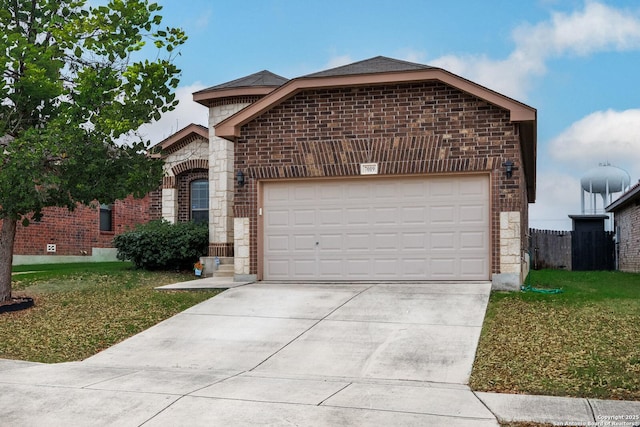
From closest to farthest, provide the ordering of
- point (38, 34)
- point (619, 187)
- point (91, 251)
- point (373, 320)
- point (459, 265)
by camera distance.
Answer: point (373, 320), point (38, 34), point (459, 265), point (91, 251), point (619, 187)

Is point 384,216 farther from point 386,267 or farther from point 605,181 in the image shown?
point 605,181

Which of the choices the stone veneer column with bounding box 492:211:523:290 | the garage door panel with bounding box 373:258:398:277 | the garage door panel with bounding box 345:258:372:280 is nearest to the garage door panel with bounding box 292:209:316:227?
the garage door panel with bounding box 345:258:372:280

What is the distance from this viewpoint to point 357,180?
A: 15.6 m

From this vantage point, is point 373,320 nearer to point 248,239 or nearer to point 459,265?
point 459,265

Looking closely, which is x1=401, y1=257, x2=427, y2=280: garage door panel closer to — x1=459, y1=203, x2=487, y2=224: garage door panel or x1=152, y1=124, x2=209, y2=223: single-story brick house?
x1=459, y1=203, x2=487, y2=224: garage door panel

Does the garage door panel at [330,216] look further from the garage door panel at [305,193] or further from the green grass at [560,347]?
the green grass at [560,347]

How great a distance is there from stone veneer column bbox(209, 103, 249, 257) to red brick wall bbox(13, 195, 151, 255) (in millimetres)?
6208

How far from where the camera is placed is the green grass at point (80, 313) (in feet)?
35.7

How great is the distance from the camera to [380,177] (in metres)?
15.5

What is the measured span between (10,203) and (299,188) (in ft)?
19.7

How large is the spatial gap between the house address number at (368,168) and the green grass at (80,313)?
416 cm

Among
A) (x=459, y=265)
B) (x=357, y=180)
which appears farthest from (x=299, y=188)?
(x=459, y=265)

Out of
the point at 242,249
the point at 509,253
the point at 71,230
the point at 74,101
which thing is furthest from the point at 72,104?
the point at 71,230

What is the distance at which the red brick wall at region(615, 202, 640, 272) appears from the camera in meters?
25.5
